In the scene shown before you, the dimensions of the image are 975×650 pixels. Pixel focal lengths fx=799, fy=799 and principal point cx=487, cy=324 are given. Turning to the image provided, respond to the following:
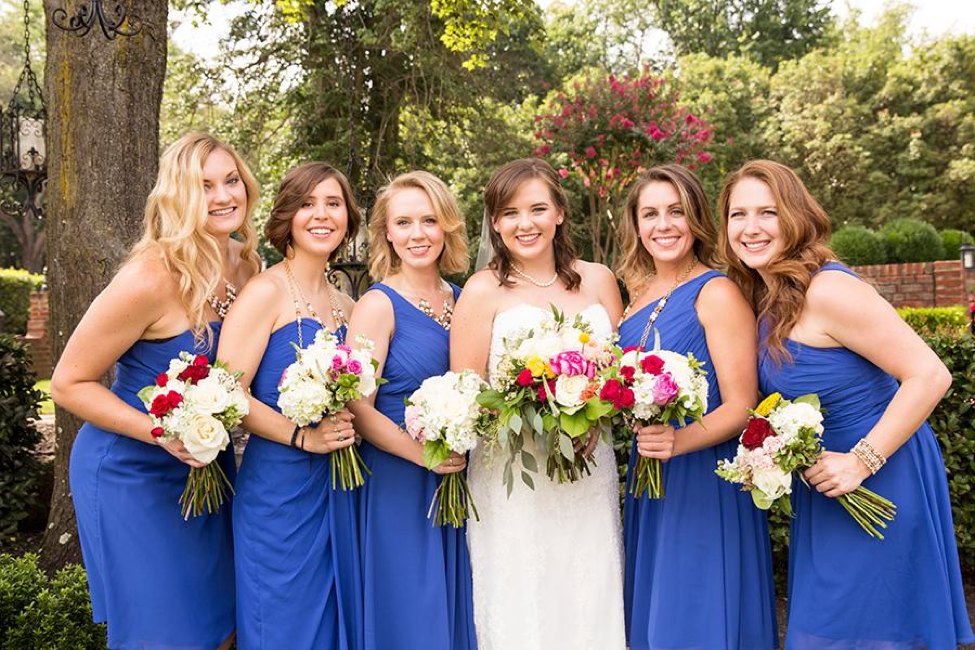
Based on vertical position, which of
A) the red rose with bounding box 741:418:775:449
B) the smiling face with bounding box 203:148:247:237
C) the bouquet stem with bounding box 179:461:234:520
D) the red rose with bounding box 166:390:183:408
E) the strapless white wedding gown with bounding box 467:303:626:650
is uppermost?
the smiling face with bounding box 203:148:247:237

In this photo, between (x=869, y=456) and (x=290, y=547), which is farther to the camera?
(x=290, y=547)

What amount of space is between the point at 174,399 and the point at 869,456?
8.40ft

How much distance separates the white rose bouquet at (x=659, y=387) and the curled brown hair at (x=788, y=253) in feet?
1.43

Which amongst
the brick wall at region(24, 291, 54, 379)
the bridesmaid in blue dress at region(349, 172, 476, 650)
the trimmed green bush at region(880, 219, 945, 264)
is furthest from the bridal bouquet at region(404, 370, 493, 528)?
the brick wall at region(24, 291, 54, 379)

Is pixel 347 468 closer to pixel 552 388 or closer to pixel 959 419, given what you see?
pixel 552 388

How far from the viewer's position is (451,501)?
131 inches

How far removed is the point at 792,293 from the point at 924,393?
1.93ft

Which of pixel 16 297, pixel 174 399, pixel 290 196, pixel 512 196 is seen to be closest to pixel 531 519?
pixel 512 196

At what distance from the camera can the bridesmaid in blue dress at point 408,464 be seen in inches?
131

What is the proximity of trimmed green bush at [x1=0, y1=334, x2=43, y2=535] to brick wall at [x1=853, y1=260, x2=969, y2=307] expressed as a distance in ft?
44.7

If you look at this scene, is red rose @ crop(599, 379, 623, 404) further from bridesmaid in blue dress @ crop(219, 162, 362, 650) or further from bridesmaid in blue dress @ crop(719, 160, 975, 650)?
bridesmaid in blue dress @ crop(219, 162, 362, 650)

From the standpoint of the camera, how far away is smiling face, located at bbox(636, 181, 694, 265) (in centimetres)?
348

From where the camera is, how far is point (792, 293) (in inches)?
123

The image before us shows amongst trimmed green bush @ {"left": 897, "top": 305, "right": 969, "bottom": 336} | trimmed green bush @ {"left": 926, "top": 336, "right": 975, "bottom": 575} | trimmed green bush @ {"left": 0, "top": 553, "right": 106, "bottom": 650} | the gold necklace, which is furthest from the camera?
trimmed green bush @ {"left": 897, "top": 305, "right": 969, "bottom": 336}
